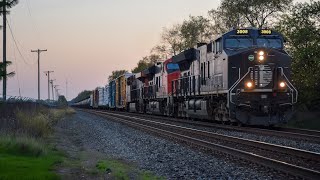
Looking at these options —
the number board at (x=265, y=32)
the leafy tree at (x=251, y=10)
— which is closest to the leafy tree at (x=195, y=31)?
the leafy tree at (x=251, y=10)

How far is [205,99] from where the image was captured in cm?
2348

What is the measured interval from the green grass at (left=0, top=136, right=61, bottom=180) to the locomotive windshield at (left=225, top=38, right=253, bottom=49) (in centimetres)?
1131

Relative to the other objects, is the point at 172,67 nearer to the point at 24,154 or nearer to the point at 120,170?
the point at 24,154

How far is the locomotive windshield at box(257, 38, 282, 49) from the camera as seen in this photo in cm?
2080

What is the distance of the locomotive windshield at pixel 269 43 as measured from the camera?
2080 centimetres

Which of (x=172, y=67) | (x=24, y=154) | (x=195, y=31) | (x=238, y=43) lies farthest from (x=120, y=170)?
(x=195, y=31)

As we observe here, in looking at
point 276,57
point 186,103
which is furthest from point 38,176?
point 186,103

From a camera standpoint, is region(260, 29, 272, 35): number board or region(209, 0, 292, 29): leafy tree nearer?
region(260, 29, 272, 35): number board

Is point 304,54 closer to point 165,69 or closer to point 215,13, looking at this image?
point 165,69

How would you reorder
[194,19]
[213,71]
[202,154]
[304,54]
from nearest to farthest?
[202,154] → [213,71] → [304,54] → [194,19]

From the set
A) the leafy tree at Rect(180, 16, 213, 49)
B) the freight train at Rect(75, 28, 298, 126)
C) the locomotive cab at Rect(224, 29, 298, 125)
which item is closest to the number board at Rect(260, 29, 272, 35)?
the freight train at Rect(75, 28, 298, 126)

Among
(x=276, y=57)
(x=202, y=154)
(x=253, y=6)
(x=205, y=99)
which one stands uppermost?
(x=253, y=6)

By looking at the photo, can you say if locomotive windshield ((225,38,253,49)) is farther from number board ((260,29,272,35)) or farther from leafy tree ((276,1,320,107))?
leafy tree ((276,1,320,107))

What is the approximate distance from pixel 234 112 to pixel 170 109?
1364 centimetres
